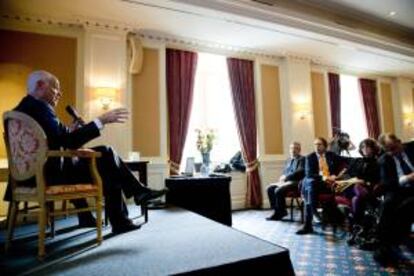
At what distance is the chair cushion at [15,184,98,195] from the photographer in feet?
6.05

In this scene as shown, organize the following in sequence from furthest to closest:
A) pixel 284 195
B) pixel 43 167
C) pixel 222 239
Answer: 1. pixel 284 195
2. pixel 222 239
3. pixel 43 167

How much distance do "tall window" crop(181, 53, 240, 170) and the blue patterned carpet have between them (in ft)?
5.95

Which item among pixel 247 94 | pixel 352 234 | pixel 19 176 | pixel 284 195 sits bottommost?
pixel 352 234

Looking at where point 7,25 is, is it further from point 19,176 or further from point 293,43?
point 293,43

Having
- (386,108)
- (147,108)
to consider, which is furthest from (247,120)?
(386,108)

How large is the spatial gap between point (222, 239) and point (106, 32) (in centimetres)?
378

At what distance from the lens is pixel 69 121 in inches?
167

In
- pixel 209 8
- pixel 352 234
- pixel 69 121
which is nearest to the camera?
pixel 352 234

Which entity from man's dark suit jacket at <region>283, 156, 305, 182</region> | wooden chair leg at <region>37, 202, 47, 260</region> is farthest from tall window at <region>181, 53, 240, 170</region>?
wooden chair leg at <region>37, 202, 47, 260</region>

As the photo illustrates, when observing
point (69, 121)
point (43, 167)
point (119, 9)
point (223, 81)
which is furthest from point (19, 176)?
point (223, 81)

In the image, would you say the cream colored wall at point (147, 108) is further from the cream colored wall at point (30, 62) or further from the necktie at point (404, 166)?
the necktie at point (404, 166)

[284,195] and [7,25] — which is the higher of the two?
[7,25]

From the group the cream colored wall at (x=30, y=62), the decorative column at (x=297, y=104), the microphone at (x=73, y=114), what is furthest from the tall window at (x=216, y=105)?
the microphone at (x=73, y=114)

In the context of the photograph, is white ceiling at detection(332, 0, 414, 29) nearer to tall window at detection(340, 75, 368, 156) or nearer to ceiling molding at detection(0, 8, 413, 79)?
ceiling molding at detection(0, 8, 413, 79)
